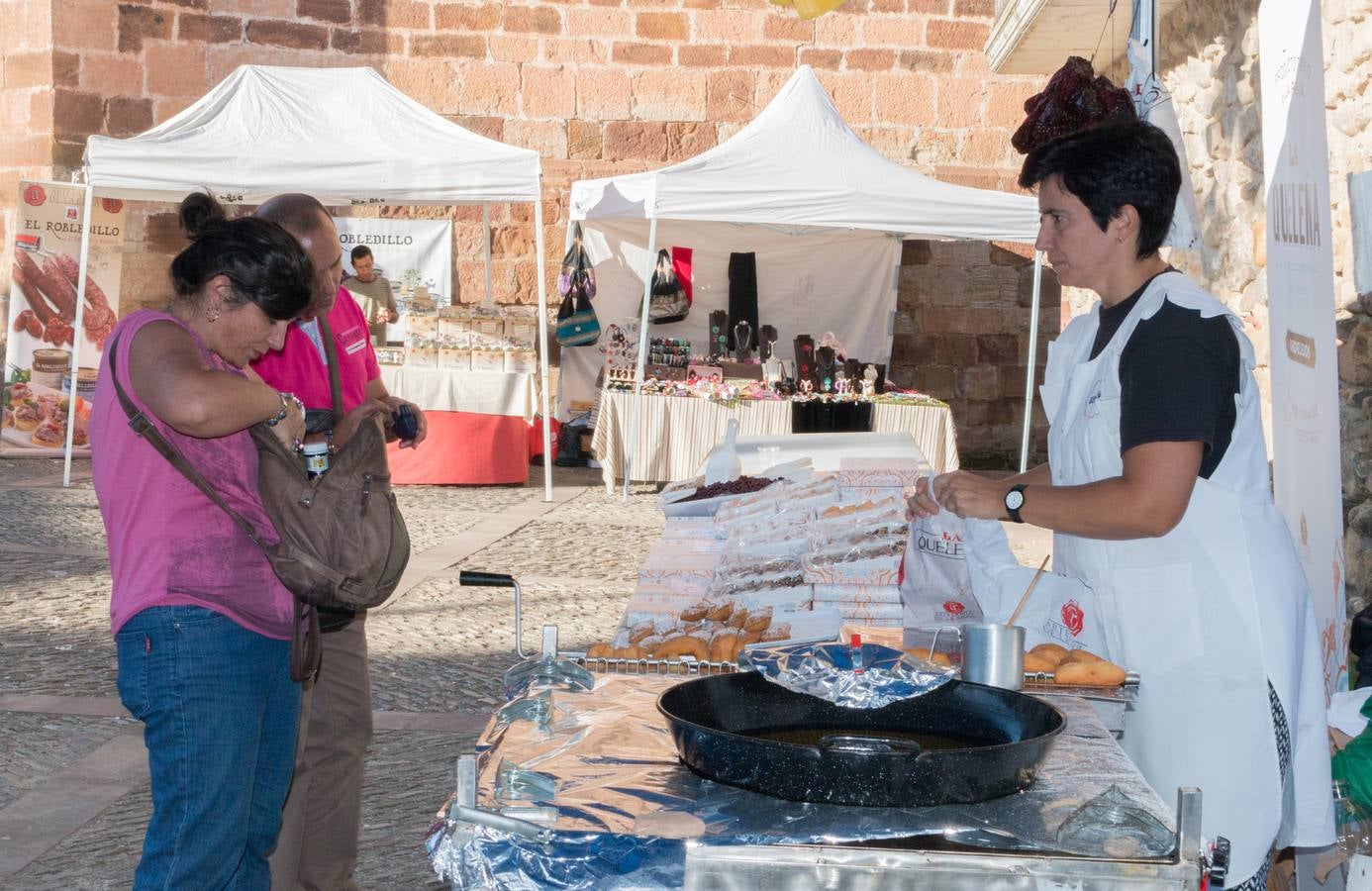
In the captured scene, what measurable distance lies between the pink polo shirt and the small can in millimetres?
406

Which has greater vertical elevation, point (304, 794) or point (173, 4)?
point (173, 4)

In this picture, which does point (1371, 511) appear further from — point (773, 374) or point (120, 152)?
point (120, 152)

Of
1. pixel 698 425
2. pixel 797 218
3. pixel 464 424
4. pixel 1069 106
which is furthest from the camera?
pixel 464 424

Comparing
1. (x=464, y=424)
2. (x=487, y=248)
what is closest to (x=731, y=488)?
(x=464, y=424)

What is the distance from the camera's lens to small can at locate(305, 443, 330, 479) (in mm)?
2623

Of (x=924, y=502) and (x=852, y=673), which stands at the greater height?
(x=924, y=502)

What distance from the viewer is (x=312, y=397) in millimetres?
3129

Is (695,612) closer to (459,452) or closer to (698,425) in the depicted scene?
(698,425)

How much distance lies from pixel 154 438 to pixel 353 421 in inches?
22.1

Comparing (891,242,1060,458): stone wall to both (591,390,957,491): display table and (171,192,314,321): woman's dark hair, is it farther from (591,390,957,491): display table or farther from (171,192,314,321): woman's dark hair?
(171,192,314,321): woman's dark hair

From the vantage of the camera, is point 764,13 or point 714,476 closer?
point 714,476

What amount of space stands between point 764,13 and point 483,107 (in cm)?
284

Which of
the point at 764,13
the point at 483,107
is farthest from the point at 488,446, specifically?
the point at 764,13

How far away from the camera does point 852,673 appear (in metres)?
1.85
